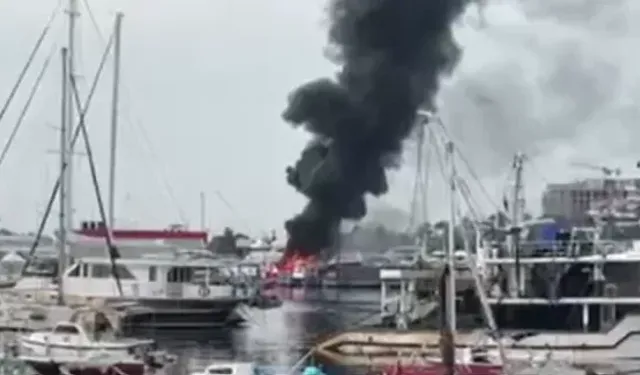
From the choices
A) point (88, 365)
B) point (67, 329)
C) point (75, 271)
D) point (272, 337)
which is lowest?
point (88, 365)

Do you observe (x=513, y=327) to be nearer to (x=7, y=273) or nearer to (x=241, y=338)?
(x=241, y=338)

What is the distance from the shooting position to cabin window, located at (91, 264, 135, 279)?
80688 millimetres

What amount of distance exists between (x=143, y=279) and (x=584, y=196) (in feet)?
82.4

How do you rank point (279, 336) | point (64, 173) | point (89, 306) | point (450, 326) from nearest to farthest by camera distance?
point (450, 326) < point (89, 306) < point (64, 173) < point (279, 336)

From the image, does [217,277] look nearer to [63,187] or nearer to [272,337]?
[272,337]

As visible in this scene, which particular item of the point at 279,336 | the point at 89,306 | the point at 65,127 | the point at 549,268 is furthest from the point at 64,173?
the point at 549,268

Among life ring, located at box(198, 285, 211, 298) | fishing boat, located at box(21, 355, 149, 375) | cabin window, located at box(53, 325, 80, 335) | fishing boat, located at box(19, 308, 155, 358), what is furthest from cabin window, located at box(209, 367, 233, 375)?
life ring, located at box(198, 285, 211, 298)

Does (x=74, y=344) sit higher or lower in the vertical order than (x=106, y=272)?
lower

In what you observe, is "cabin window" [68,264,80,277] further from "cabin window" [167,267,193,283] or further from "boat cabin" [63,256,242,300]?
"cabin window" [167,267,193,283]

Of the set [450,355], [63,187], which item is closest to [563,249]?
[450,355]

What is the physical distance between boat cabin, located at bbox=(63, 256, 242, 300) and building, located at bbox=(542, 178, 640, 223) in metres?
20.0

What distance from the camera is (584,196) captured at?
3056 inches

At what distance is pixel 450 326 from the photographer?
4497 cm

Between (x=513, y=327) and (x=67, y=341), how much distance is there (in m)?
17.5
